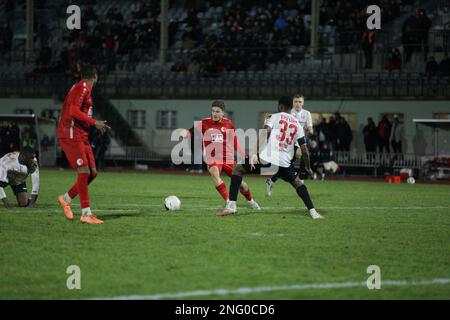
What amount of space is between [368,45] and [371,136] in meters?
4.70

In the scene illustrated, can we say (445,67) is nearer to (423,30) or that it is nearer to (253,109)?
(423,30)

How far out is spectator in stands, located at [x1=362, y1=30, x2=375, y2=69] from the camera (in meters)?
33.5

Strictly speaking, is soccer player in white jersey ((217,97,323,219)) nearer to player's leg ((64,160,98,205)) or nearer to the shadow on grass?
the shadow on grass

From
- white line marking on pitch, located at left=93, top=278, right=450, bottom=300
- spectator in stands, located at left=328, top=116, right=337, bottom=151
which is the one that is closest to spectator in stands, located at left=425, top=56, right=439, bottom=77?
spectator in stands, located at left=328, top=116, right=337, bottom=151

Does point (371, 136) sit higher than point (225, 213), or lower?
higher

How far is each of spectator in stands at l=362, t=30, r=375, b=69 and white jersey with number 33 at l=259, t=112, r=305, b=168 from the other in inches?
865

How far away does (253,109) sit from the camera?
3641cm

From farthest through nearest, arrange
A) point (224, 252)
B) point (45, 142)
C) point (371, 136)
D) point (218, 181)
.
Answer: point (45, 142) < point (371, 136) < point (218, 181) < point (224, 252)

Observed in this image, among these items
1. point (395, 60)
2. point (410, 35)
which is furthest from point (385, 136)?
point (410, 35)

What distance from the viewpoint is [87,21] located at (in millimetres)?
42969

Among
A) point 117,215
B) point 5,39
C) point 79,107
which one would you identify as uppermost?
point 5,39

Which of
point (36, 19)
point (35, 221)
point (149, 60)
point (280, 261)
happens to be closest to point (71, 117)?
point (35, 221)

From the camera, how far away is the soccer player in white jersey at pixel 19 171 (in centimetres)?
1330

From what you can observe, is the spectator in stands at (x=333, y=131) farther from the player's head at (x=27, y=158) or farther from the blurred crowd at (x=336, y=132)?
the player's head at (x=27, y=158)
